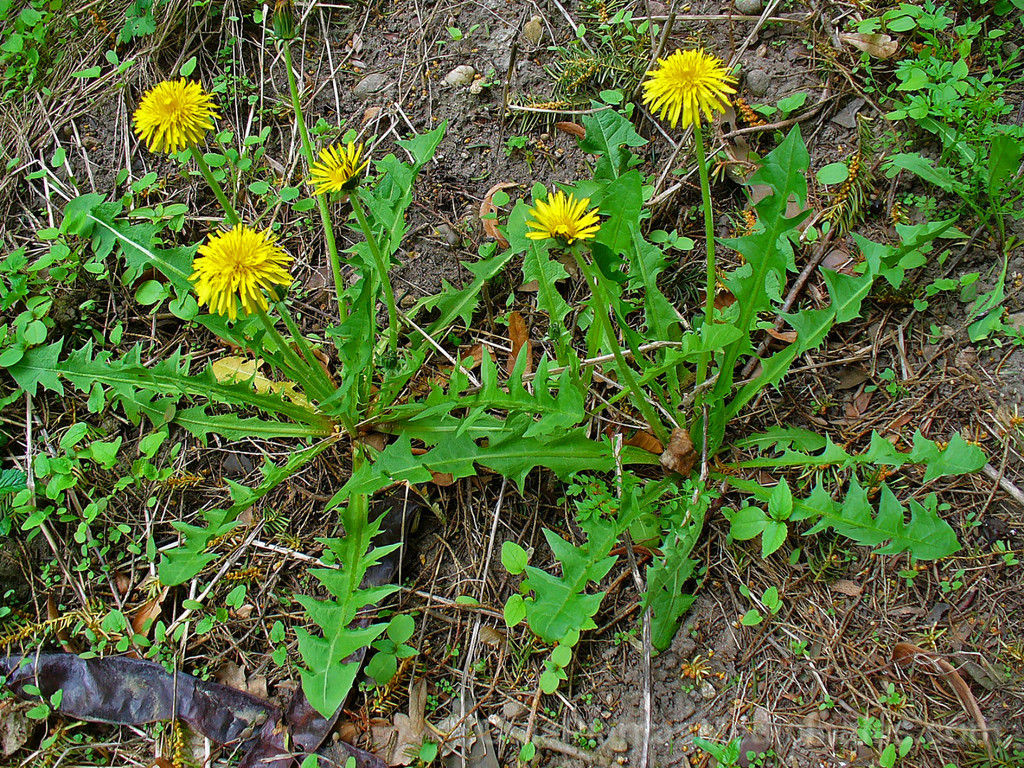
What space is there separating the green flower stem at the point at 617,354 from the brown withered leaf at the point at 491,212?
590mm

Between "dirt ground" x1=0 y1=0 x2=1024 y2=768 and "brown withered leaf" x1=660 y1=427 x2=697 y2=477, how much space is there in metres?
0.17

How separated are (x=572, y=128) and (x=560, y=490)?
140cm

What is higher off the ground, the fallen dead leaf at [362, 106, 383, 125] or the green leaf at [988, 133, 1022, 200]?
the fallen dead leaf at [362, 106, 383, 125]

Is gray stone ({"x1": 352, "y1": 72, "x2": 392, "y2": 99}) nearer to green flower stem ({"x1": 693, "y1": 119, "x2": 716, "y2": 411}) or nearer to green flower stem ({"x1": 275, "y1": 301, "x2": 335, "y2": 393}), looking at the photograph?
Answer: green flower stem ({"x1": 275, "y1": 301, "x2": 335, "y2": 393})

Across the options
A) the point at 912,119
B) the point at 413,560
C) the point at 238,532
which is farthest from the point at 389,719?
the point at 912,119

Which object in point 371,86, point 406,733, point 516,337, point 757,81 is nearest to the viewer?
point 406,733

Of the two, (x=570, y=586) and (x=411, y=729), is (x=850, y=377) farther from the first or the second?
(x=411, y=729)

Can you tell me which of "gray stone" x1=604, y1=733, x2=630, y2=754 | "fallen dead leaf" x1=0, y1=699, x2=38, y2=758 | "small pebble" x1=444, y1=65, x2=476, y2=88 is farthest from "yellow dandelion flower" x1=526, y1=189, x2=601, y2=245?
"fallen dead leaf" x1=0, y1=699, x2=38, y2=758

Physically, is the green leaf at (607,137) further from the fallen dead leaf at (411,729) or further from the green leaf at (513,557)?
the fallen dead leaf at (411,729)

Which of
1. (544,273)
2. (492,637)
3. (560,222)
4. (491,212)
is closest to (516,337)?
(544,273)

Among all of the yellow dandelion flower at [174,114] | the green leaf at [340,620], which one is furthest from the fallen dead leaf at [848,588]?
the yellow dandelion flower at [174,114]

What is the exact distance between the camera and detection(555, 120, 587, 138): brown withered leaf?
105 inches

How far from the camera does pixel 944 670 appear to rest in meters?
1.79

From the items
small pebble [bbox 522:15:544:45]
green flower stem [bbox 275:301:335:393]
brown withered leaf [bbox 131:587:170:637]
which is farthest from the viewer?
small pebble [bbox 522:15:544:45]
